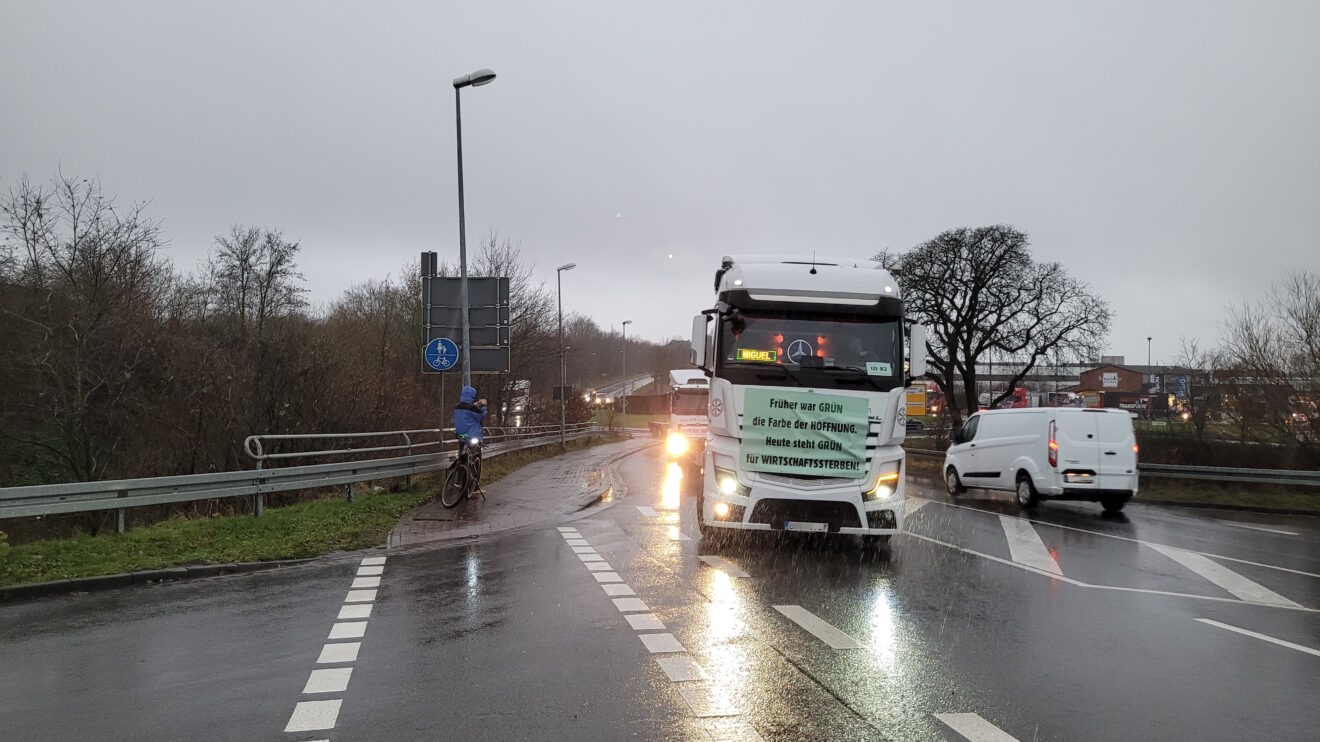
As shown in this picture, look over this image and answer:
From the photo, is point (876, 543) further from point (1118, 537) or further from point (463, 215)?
point (463, 215)

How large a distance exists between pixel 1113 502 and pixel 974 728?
14.3m

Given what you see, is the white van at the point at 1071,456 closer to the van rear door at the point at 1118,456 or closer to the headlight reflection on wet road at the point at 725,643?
the van rear door at the point at 1118,456

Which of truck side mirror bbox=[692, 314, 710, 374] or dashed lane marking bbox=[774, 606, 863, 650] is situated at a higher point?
truck side mirror bbox=[692, 314, 710, 374]

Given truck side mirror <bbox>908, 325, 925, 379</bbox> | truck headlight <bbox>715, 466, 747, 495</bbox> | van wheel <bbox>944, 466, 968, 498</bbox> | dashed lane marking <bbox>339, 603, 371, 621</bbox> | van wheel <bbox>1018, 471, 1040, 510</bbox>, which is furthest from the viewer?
van wheel <bbox>944, 466, 968, 498</bbox>

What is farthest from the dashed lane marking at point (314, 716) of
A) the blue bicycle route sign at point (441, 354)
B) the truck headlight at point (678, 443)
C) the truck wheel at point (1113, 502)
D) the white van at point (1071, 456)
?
the truck headlight at point (678, 443)

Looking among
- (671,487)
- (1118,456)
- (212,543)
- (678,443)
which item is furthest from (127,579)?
(678,443)

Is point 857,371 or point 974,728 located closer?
point 974,728

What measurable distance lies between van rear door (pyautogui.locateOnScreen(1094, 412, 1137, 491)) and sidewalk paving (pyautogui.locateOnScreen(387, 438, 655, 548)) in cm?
985

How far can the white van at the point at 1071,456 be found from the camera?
52.9 ft

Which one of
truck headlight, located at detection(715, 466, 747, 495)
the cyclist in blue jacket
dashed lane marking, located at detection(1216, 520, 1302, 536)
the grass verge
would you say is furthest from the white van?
the grass verge

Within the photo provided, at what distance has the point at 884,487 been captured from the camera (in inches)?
395

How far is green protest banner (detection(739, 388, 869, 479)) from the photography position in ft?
32.7

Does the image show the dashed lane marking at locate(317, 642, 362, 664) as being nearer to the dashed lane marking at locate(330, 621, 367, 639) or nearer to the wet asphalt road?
the wet asphalt road

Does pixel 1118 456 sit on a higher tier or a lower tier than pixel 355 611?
higher
